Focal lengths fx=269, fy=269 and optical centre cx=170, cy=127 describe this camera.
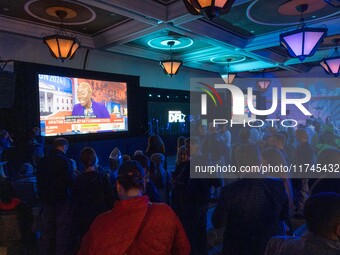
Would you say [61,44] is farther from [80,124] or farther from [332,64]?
[332,64]

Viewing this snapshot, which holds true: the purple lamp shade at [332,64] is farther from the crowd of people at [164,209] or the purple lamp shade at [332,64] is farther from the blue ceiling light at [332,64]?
the crowd of people at [164,209]

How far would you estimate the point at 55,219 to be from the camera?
302 centimetres

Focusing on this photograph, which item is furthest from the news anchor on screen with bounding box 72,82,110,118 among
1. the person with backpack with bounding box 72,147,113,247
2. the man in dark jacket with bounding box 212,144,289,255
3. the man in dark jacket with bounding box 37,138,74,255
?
the man in dark jacket with bounding box 212,144,289,255

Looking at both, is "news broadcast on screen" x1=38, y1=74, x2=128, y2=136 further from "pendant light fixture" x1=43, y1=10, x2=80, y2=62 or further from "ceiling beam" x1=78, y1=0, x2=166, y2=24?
"ceiling beam" x1=78, y1=0, x2=166, y2=24

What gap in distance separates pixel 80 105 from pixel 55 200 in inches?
192

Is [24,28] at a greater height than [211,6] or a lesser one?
greater

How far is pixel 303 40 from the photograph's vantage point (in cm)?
381

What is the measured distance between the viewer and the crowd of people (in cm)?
131

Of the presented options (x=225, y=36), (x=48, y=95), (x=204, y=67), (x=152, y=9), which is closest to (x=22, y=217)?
(x=152, y=9)

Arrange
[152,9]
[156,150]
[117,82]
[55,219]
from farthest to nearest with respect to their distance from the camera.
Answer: [117,82] < [152,9] < [156,150] < [55,219]

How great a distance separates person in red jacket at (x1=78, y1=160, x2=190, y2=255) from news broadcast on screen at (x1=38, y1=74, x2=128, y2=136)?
5802 millimetres

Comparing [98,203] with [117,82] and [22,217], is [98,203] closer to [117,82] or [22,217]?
[22,217]

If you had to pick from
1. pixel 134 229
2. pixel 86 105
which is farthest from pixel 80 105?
pixel 134 229

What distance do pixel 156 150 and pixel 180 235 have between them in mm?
2631
